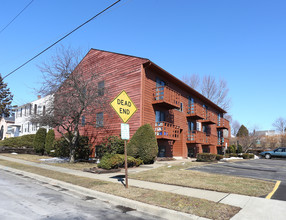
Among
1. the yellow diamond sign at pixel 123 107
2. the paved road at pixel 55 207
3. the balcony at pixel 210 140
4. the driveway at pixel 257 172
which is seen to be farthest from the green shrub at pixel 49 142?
the yellow diamond sign at pixel 123 107

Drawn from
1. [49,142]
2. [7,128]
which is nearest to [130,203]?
[49,142]

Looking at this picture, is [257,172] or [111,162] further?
[111,162]

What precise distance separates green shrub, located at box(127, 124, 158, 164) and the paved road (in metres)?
8.70

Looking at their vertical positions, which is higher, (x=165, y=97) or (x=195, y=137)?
(x=165, y=97)

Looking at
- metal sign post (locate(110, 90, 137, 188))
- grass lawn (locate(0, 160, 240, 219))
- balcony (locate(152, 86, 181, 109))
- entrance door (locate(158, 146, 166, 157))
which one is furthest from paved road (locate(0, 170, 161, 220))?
entrance door (locate(158, 146, 166, 157))

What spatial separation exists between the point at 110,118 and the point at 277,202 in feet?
52.3

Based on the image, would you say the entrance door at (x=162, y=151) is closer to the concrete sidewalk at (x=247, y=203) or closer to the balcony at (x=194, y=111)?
the balcony at (x=194, y=111)

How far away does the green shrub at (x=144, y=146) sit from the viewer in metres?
15.8

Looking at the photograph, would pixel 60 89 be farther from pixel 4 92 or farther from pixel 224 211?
pixel 4 92

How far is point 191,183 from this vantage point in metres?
8.84

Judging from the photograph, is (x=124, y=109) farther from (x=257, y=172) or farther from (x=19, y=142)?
(x=19, y=142)

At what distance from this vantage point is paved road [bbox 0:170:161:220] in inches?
198

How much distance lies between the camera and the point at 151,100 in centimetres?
1953

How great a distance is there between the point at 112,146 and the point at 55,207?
1188cm
